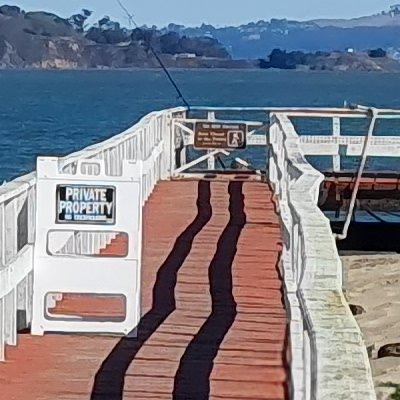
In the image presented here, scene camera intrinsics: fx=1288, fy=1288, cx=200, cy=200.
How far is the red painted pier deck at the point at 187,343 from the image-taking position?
7.07 m

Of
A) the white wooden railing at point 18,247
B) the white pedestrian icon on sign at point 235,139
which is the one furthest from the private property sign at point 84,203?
the white pedestrian icon on sign at point 235,139

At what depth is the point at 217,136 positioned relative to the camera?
65.6 ft

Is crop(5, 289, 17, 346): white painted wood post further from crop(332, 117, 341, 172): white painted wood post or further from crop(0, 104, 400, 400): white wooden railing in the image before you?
crop(332, 117, 341, 172): white painted wood post

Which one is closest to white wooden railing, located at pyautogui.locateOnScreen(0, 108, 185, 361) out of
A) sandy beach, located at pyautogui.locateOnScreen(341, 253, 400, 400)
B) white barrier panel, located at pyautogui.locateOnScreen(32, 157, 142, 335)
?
white barrier panel, located at pyautogui.locateOnScreen(32, 157, 142, 335)

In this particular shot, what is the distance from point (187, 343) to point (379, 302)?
36.3 feet

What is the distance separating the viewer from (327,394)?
3.31 metres

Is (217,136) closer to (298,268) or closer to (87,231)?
(87,231)

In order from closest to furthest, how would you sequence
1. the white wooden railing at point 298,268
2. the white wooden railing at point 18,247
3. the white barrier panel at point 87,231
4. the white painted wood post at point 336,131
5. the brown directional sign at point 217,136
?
the white wooden railing at point 298,268
the white wooden railing at point 18,247
the white barrier panel at point 87,231
the brown directional sign at point 217,136
the white painted wood post at point 336,131

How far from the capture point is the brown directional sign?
19.9 meters

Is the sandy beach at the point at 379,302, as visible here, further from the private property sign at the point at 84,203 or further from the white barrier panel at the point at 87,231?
the private property sign at the point at 84,203

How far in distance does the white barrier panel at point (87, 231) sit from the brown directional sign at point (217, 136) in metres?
11.6

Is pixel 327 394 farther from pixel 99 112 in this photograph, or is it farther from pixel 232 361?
pixel 99 112

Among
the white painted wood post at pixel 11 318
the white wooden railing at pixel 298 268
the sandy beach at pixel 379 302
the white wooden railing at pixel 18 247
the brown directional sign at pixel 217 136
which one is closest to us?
the white wooden railing at pixel 298 268

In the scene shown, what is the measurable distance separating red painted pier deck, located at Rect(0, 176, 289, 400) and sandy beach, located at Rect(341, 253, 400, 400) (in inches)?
72.9
